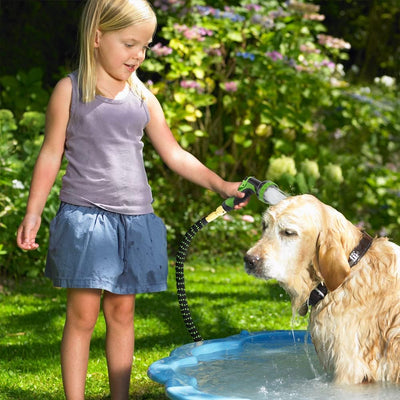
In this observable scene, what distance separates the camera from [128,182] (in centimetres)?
357

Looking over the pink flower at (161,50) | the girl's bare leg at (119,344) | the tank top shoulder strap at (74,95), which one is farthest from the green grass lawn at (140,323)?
the pink flower at (161,50)

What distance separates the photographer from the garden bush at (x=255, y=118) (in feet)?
26.5

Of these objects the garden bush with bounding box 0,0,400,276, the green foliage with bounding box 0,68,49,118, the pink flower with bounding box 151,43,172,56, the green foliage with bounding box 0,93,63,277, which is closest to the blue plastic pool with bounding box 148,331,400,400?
the green foliage with bounding box 0,93,63,277

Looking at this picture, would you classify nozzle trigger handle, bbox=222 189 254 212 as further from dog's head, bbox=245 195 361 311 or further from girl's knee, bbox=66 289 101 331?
girl's knee, bbox=66 289 101 331

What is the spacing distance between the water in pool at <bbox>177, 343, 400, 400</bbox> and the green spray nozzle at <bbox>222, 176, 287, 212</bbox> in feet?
2.40

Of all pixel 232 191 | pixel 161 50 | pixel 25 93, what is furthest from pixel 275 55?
pixel 232 191

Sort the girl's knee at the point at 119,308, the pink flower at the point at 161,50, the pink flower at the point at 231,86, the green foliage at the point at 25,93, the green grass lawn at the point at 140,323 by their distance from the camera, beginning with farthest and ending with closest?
the green foliage at the point at 25,93
the pink flower at the point at 231,86
the pink flower at the point at 161,50
the green grass lawn at the point at 140,323
the girl's knee at the point at 119,308

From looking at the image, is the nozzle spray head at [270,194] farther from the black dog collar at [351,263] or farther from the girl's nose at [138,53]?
the girl's nose at [138,53]

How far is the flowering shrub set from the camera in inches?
319

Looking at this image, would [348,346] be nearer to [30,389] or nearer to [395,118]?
[30,389]

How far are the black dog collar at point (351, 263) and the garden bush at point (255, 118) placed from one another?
4479mm

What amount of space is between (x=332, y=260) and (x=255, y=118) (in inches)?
216

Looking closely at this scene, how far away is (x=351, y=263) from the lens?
325cm

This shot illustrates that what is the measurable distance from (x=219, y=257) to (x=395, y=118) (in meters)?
2.62
